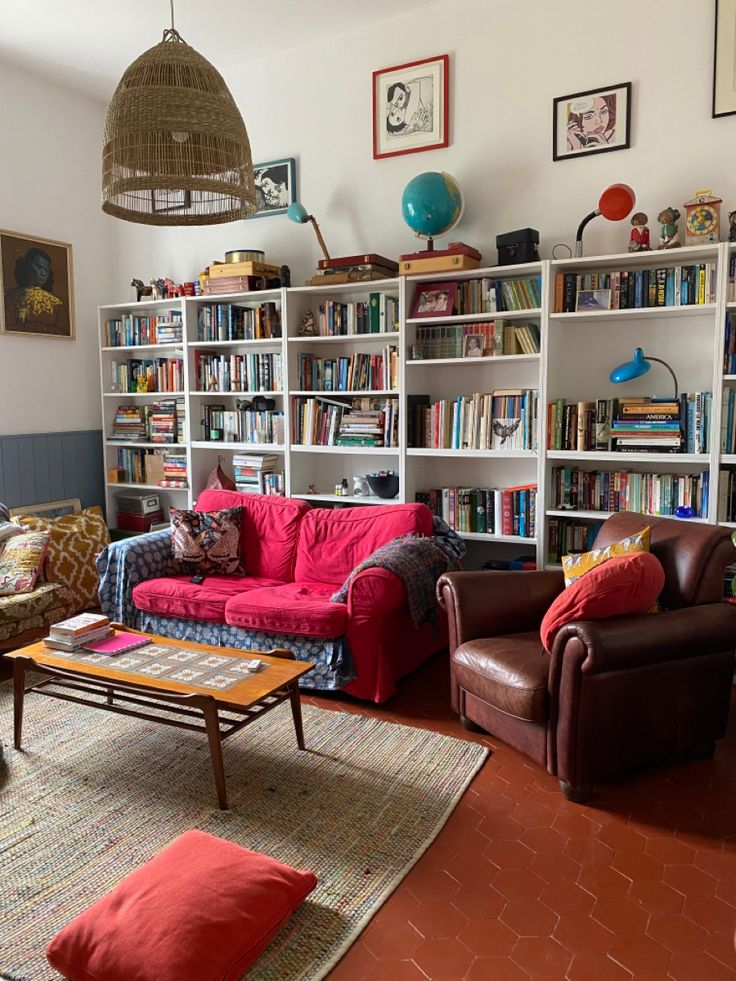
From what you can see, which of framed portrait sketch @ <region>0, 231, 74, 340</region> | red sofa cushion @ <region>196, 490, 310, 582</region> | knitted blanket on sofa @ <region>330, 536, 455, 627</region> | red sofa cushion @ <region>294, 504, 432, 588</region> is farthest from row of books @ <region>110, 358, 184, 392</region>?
knitted blanket on sofa @ <region>330, 536, 455, 627</region>

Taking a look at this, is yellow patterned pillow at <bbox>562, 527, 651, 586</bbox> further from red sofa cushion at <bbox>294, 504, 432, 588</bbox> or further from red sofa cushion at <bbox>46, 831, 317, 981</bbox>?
red sofa cushion at <bbox>46, 831, 317, 981</bbox>

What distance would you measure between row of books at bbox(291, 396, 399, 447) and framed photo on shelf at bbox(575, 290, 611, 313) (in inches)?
46.6

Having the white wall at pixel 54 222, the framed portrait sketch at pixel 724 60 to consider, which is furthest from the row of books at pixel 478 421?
the white wall at pixel 54 222

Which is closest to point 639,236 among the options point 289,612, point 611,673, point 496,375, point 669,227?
point 669,227

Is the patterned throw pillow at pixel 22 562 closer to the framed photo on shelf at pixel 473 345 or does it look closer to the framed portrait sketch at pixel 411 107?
the framed photo on shelf at pixel 473 345

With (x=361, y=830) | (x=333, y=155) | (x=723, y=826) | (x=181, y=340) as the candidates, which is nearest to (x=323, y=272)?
(x=333, y=155)

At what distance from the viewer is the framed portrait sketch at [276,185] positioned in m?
4.98

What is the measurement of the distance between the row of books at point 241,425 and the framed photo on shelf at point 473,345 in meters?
1.32

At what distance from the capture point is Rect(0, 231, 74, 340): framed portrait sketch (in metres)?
5.00

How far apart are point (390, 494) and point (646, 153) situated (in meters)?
2.28

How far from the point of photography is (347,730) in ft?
10.5

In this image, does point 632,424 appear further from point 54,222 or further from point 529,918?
point 54,222

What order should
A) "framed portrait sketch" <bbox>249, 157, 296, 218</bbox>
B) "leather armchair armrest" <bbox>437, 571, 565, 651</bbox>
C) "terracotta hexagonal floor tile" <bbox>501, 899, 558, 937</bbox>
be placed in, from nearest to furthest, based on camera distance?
"terracotta hexagonal floor tile" <bbox>501, 899, 558, 937</bbox> → "leather armchair armrest" <bbox>437, 571, 565, 651</bbox> → "framed portrait sketch" <bbox>249, 157, 296, 218</bbox>

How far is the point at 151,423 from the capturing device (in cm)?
553
